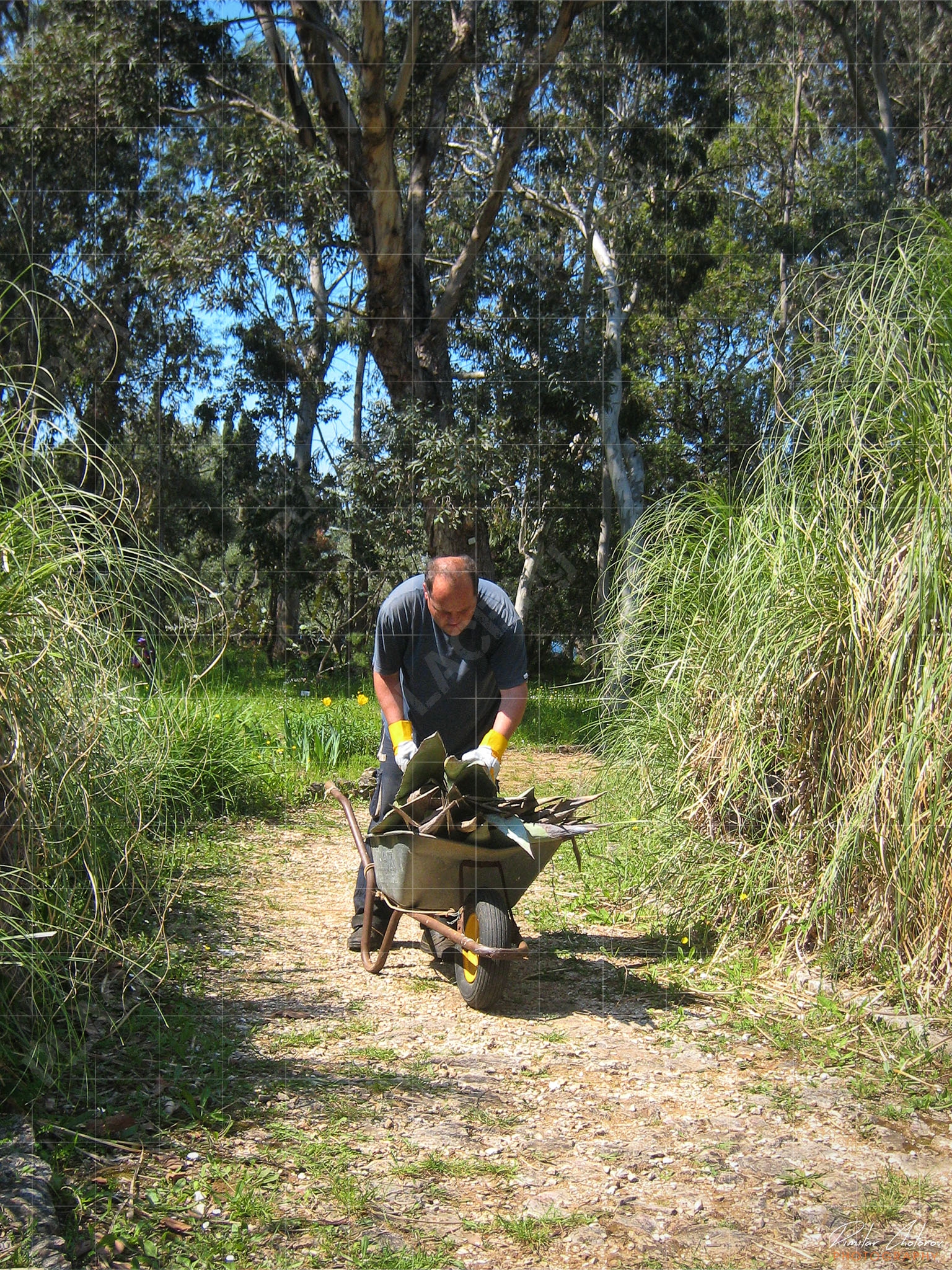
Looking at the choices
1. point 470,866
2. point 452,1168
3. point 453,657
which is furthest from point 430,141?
point 452,1168

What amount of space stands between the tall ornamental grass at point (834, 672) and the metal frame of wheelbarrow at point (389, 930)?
3.10ft

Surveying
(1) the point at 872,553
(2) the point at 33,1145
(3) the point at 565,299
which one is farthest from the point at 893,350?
(3) the point at 565,299

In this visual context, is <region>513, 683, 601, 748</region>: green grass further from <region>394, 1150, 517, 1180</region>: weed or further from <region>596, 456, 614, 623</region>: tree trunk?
<region>394, 1150, 517, 1180</region>: weed

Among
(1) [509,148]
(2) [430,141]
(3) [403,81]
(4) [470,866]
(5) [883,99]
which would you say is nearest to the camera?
(4) [470,866]

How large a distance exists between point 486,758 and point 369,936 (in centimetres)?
89

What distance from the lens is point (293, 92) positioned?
8836mm

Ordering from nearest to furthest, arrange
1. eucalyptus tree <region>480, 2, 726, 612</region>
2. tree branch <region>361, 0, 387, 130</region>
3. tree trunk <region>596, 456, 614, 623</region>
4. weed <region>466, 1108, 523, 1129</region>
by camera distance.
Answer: weed <region>466, 1108, 523, 1129</region> < tree branch <region>361, 0, 387, 130</region> < tree trunk <region>596, 456, 614, 623</region> < eucalyptus tree <region>480, 2, 726, 612</region>

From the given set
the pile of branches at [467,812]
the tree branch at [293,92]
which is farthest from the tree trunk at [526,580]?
the pile of branches at [467,812]

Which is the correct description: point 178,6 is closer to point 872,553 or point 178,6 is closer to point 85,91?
point 85,91

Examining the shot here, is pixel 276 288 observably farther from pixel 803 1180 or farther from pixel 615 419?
pixel 803 1180

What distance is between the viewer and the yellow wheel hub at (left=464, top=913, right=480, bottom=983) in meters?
3.31

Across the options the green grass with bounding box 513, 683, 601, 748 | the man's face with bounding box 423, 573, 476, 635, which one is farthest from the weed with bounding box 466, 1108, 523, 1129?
the green grass with bounding box 513, 683, 601, 748

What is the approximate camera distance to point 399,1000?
344cm

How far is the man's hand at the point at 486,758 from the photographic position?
329 cm
